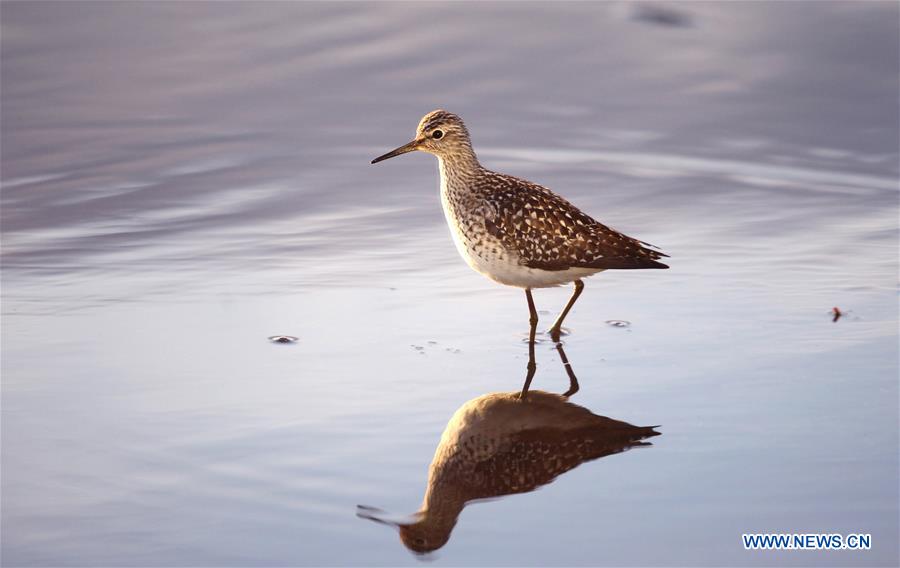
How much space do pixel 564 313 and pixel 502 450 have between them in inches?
89.3

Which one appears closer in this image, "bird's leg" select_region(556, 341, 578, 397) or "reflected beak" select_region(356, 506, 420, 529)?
"reflected beak" select_region(356, 506, 420, 529)

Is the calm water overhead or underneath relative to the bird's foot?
overhead

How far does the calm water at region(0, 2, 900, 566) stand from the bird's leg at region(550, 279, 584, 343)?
0.43ft

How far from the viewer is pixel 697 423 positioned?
6688 mm

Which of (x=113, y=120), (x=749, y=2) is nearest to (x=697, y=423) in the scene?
(x=113, y=120)

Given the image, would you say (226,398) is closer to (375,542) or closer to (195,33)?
(375,542)

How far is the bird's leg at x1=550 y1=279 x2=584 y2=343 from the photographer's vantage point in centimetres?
834

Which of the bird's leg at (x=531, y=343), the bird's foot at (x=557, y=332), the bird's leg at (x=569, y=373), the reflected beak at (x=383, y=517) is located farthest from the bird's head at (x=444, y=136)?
the reflected beak at (x=383, y=517)

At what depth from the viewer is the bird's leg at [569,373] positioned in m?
7.23

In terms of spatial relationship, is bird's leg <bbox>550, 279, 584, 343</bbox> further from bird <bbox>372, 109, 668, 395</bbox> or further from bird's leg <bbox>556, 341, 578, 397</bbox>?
bird's leg <bbox>556, 341, 578, 397</bbox>

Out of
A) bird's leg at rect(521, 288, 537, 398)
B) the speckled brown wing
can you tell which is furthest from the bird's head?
bird's leg at rect(521, 288, 537, 398)

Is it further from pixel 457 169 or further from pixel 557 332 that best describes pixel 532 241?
pixel 457 169

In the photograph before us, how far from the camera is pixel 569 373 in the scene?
7570 millimetres

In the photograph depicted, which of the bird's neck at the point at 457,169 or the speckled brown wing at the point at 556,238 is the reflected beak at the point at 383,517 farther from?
the bird's neck at the point at 457,169
